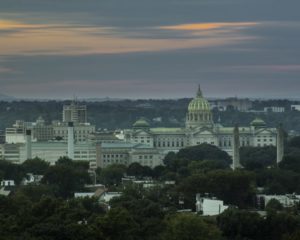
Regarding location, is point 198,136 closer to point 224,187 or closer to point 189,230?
point 224,187

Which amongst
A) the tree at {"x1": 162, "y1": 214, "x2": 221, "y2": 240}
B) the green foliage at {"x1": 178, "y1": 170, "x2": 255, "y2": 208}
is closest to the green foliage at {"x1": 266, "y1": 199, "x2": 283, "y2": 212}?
the green foliage at {"x1": 178, "y1": 170, "x2": 255, "y2": 208}

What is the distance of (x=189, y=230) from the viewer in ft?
192

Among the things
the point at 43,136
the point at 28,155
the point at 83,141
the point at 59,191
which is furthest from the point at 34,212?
the point at 43,136

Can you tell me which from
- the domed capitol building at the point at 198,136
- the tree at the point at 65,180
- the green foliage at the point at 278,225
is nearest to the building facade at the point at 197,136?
the domed capitol building at the point at 198,136

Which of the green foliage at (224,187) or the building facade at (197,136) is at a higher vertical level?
the building facade at (197,136)

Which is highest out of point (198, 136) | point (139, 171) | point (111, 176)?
point (198, 136)

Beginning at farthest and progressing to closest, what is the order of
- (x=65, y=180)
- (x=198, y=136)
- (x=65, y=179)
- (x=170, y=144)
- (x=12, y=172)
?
(x=170, y=144)
(x=198, y=136)
(x=12, y=172)
(x=65, y=179)
(x=65, y=180)

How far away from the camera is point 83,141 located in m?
146

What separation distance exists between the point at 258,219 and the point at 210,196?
51.9ft

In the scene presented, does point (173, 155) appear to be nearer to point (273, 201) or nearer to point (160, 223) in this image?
point (273, 201)

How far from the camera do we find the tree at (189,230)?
191 ft

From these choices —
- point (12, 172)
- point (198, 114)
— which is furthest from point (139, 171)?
point (198, 114)

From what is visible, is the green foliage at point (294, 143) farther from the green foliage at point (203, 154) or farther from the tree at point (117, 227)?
the tree at point (117, 227)

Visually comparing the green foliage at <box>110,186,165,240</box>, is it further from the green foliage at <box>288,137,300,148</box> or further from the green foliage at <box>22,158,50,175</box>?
the green foliage at <box>288,137,300,148</box>
